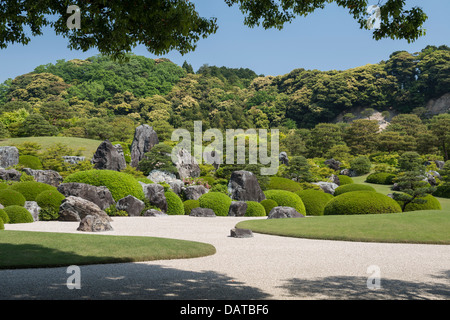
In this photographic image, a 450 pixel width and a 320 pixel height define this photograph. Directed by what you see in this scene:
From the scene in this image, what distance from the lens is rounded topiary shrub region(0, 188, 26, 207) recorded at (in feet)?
47.1

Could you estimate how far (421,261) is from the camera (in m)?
7.22

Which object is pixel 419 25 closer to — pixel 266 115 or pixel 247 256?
pixel 247 256

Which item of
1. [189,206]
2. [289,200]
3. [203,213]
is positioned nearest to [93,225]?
[203,213]

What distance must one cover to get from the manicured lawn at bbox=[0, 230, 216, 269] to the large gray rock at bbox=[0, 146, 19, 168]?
17152 mm

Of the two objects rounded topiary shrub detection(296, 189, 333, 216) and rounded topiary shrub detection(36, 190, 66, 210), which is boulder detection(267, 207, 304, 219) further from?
rounded topiary shrub detection(36, 190, 66, 210)

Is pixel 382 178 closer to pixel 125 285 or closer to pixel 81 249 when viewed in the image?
pixel 81 249

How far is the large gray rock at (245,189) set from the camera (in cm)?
2094

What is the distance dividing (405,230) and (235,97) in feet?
185

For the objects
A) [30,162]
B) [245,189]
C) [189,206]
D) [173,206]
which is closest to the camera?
[173,206]

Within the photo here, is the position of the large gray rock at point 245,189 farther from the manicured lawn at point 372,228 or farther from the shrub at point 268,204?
the manicured lawn at point 372,228

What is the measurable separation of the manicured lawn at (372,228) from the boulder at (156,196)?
19.6 feet

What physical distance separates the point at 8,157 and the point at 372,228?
73.9 feet

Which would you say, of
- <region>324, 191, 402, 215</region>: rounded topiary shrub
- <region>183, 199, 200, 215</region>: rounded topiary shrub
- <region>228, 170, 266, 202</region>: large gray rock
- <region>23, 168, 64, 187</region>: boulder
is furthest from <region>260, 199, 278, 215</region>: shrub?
<region>23, 168, 64, 187</region>: boulder

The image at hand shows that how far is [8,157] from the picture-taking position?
24453mm
